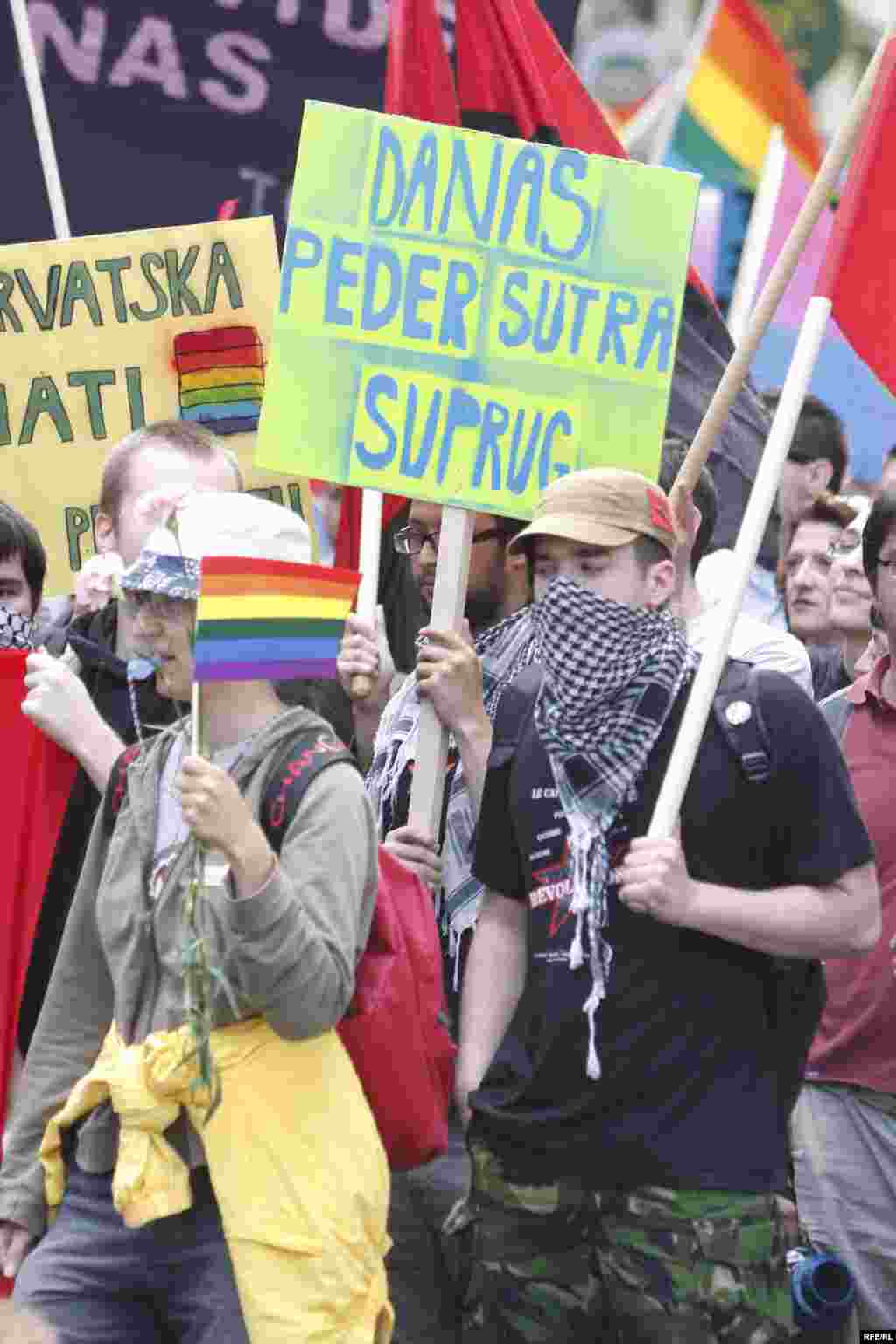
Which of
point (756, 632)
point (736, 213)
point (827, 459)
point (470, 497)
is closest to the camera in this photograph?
point (470, 497)

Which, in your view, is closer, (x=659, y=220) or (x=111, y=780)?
(x=111, y=780)

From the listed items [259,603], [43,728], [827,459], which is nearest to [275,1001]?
[259,603]

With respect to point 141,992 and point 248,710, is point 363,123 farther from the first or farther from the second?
point 141,992

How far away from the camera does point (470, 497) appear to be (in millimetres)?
4426

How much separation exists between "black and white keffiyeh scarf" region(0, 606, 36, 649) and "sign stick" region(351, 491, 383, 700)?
0.63 m

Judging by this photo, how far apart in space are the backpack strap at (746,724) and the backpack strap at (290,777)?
1.80ft

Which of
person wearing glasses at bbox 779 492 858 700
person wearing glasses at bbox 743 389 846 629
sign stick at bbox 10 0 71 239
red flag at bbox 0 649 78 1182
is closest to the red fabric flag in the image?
red flag at bbox 0 649 78 1182

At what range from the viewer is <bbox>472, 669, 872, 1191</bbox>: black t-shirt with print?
3510 mm

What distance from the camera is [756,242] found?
602 cm

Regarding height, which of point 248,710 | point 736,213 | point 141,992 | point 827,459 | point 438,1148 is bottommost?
point 736,213

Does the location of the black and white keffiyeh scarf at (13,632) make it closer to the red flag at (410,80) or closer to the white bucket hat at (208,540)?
the white bucket hat at (208,540)

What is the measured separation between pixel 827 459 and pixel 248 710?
3925 mm

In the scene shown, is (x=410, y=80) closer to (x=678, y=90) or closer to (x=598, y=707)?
(x=598, y=707)

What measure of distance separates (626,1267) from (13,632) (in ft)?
5.54
